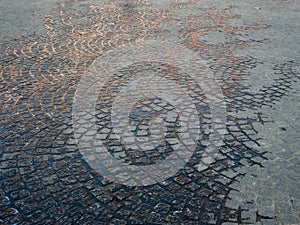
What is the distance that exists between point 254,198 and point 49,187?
198 cm

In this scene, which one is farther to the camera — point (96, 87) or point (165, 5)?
point (165, 5)

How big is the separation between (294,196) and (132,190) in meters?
1.54

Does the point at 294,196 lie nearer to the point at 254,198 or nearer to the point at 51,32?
the point at 254,198

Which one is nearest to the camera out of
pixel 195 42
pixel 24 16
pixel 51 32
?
pixel 195 42

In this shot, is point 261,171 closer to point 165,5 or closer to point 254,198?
point 254,198

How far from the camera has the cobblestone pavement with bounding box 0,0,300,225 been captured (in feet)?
10.5

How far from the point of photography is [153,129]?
444cm

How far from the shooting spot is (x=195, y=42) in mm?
7918

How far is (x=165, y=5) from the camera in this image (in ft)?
39.0

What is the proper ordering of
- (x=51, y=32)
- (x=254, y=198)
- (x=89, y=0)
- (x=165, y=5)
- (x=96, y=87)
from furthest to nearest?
1. (x=89, y=0)
2. (x=165, y=5)
3. (x=51, y=32)
4. (x=96, y=87)
5. (x=254, y=198)

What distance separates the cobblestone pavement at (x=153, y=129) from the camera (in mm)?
3195

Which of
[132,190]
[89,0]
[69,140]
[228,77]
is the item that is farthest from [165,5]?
[132,190]

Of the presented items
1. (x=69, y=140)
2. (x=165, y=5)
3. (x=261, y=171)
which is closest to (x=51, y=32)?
(x=165, y=5)

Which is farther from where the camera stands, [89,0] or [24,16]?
[89,0]
